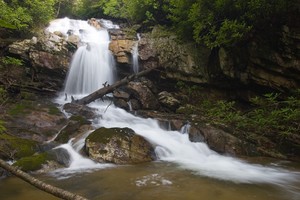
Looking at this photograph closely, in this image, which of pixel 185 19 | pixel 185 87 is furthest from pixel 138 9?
pixel 185 87

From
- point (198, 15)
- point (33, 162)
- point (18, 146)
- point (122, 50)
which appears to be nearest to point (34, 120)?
point (18, 146)

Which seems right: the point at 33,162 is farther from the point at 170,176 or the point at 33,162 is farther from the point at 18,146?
the point at 170,176

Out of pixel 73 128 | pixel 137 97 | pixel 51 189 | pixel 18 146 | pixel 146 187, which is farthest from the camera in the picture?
pixel 137 97

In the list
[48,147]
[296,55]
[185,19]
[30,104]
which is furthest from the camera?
[185,19]

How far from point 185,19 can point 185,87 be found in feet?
9.95

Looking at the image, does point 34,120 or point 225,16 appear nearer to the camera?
point 34,120

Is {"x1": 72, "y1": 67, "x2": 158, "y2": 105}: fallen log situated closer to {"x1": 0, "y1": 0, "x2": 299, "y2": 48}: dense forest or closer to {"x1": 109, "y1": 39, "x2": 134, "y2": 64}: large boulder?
{"x1": 109, "y1": 39, "x2": 134, "y2": 64}: large boulder

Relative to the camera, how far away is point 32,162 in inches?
256

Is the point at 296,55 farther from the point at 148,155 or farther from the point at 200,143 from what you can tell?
the point at 148,155

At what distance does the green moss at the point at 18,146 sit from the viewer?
694 centimetres

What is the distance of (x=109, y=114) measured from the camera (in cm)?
1117

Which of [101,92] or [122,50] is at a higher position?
[122,50]

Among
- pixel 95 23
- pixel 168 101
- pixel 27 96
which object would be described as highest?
pixel 95 23

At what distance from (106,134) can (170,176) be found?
2.54 meters
